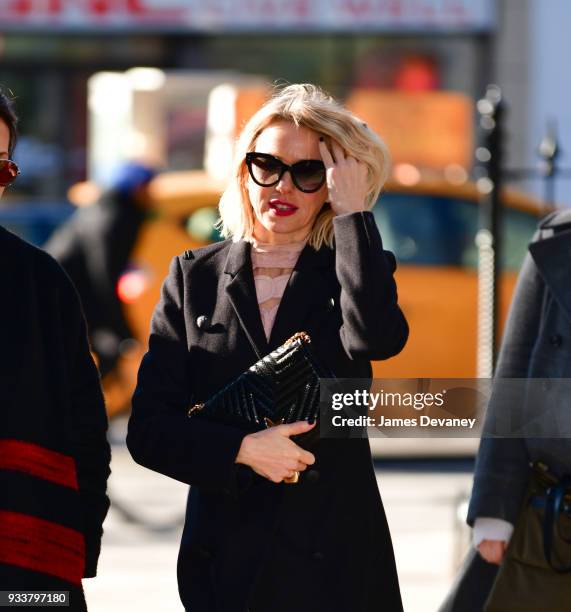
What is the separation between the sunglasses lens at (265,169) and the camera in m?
3.46

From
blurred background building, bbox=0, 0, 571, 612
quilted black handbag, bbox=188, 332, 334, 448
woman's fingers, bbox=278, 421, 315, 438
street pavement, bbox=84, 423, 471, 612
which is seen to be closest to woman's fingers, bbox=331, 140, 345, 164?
quilted black handbag, bbox=188, 332, 334, 448

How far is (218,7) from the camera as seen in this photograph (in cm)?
1670

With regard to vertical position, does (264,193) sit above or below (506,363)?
above

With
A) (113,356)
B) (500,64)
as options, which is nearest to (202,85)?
(500,64)

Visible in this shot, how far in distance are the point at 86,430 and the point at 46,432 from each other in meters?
0.14

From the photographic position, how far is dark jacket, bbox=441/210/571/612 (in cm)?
382

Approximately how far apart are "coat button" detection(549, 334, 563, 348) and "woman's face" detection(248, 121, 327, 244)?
73 centimetres

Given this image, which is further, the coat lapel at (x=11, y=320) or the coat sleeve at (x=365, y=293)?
the coat sleeve at (x=365, y=293)

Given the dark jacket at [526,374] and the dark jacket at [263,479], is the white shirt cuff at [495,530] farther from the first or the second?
the dark jacket at [263,479]

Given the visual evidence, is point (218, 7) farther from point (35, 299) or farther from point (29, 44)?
point (35, 299)

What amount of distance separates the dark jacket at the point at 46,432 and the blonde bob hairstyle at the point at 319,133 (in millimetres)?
482

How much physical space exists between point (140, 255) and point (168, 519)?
108 inches

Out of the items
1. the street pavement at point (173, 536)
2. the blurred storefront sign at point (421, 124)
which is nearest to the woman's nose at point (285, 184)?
the street pavement at point (173, 536)

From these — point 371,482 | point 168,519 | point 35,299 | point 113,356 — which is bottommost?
point 168,519
